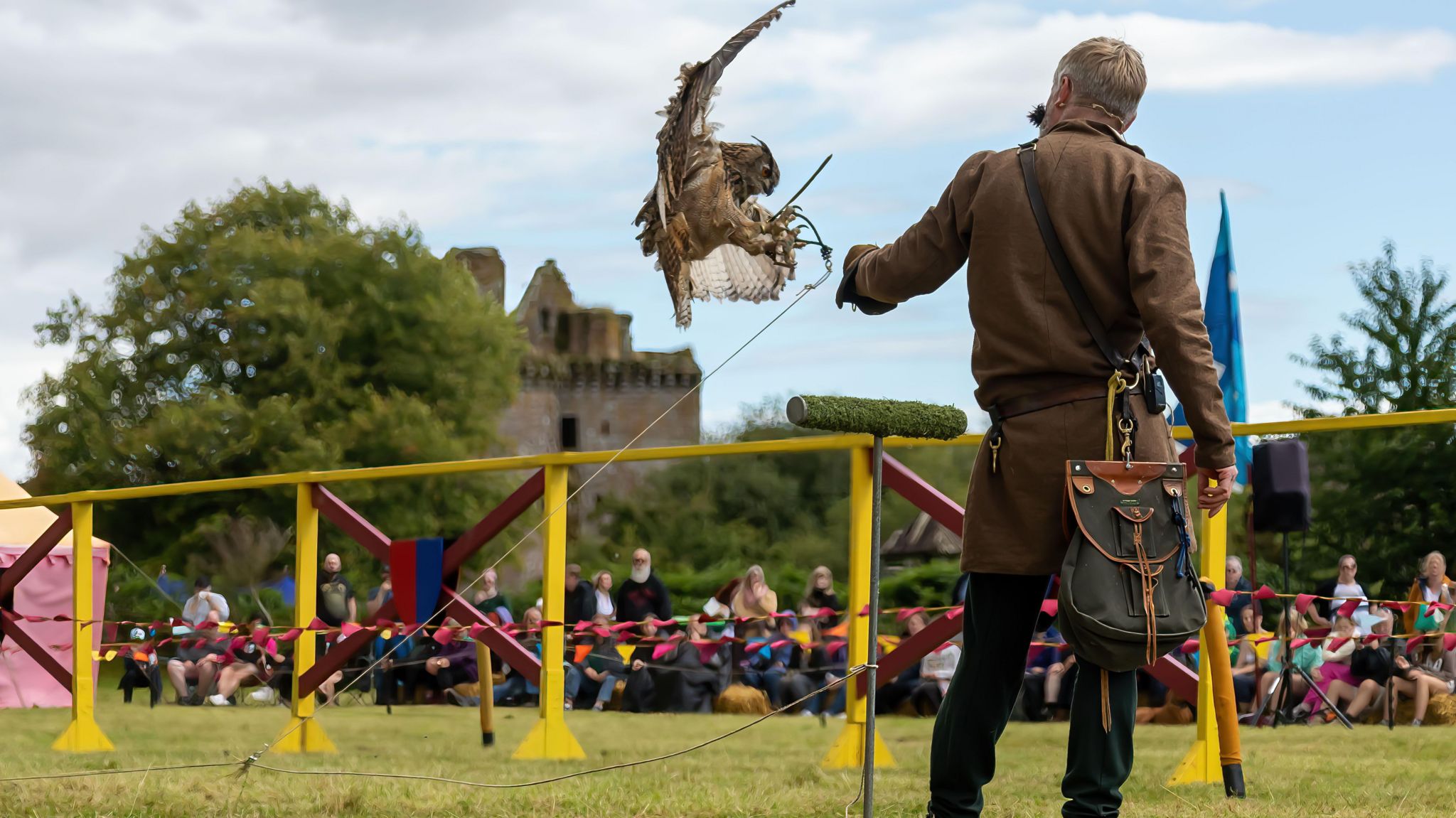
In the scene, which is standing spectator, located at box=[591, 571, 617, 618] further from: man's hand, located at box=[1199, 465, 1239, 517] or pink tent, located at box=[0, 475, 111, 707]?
man's hand, located at box=[1199, 465, 1239, 517]

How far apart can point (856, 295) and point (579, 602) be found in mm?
5825

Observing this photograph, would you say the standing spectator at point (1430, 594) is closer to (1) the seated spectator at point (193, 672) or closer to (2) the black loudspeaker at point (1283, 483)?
(2) the black loudspeaker at point (1283, 483)

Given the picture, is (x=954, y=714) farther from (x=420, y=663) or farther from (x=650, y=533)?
(x=650, y=533)

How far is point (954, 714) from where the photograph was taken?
275cm

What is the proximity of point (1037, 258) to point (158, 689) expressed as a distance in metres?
8.10

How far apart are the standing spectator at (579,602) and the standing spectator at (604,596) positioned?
123mm

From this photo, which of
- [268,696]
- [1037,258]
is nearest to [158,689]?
[268,696]

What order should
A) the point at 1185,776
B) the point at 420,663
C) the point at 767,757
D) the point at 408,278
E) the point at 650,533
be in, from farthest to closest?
1. the point at 650,533
2. the point at 408,278
3. the point at 420,663
4. the point at 767,757
5. the point at 1185,776

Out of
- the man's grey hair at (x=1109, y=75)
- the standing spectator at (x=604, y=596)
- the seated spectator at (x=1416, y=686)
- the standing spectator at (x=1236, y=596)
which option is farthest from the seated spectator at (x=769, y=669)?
the man's grey hair at (x=1109, y=75)

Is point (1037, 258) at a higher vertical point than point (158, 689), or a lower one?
higher

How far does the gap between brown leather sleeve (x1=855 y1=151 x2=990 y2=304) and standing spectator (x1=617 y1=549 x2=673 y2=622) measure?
5.70 metres

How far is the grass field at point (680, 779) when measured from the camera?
356 centimetres

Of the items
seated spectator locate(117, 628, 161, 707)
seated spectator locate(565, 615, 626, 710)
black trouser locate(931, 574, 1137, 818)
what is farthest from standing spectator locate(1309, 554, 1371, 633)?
seated spectator locate(117, 628, 161, 707)

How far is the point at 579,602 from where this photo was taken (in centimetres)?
855
